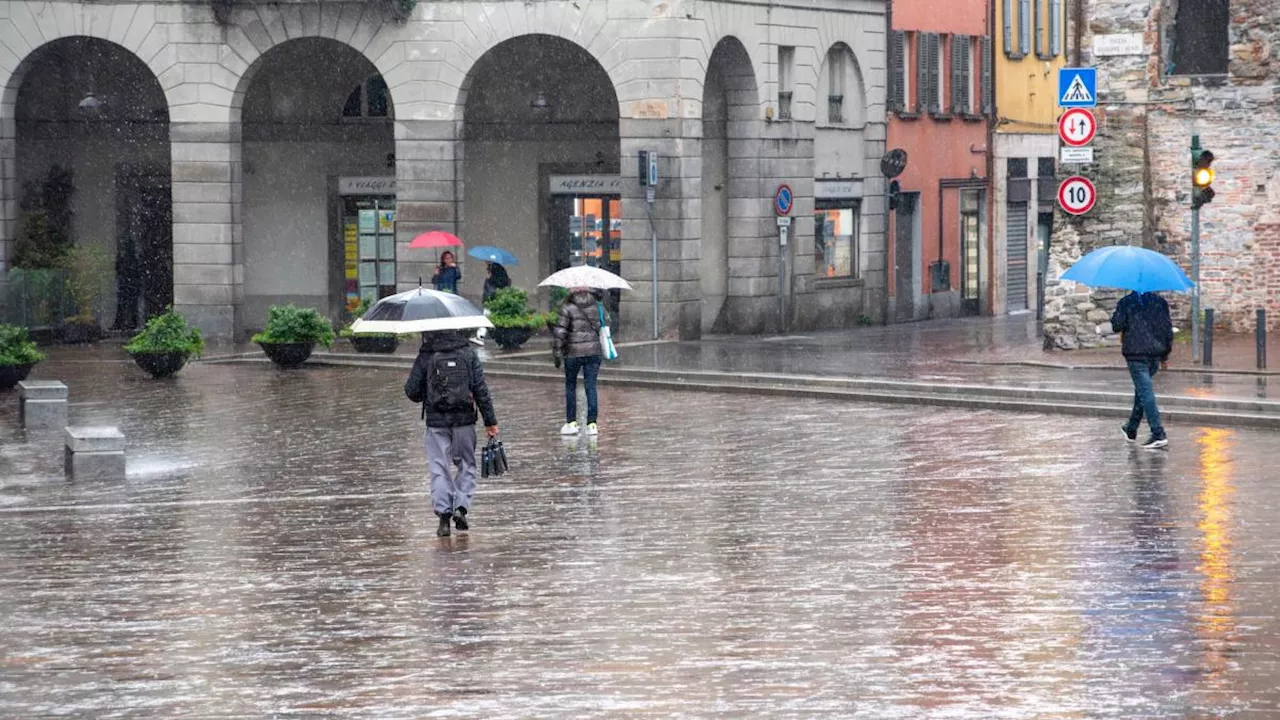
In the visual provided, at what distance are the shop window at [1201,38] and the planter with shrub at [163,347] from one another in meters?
15.0

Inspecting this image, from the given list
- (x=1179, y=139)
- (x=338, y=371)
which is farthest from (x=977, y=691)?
(x=1179, y=139)

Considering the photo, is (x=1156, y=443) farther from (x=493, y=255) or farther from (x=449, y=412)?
(x=493, y=255)

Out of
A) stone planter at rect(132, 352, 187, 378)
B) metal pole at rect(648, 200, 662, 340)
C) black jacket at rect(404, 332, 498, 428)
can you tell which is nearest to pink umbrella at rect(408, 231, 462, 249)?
metal pole at rect(648, 200, 662, 340)

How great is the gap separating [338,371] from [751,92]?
35.5ft

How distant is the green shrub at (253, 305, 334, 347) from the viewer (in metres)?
33.3

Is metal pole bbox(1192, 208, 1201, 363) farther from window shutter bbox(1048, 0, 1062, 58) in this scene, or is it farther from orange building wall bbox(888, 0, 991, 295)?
window shutter bbox(1048, 0, 1062, 58)

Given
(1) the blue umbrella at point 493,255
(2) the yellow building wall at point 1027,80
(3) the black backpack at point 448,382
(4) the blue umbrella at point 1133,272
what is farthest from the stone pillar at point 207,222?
(3) the black backpack at point 448,382

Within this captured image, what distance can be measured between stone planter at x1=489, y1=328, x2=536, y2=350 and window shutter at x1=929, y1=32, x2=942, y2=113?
14805 mm

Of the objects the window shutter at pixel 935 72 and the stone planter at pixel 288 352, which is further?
the window shutter at pixel 935 72

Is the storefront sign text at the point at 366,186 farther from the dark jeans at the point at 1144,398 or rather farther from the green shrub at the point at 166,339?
the dark jeans at the point at 1144,398

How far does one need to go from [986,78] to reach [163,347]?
2453 cm

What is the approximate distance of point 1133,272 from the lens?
2188 centimetres

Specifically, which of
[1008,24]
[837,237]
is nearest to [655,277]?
[837,237]

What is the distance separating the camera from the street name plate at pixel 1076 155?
3198 cm
